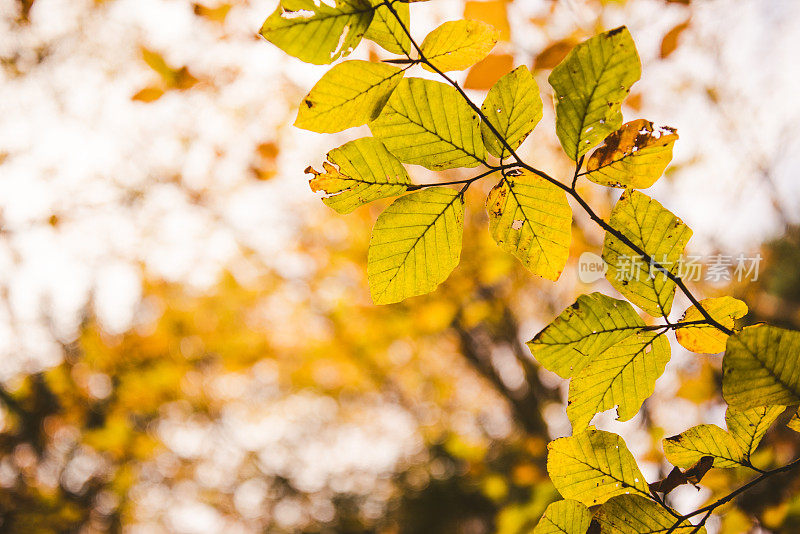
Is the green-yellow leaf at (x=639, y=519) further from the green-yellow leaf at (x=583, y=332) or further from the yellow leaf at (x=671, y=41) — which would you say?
the yellow leaf at (x=671, y=41)

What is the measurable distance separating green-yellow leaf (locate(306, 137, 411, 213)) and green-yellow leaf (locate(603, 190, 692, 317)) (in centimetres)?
18

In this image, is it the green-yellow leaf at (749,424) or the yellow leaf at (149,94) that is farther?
the yellow leaf at (149,94)

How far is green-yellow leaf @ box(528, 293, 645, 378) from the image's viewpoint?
0.37m

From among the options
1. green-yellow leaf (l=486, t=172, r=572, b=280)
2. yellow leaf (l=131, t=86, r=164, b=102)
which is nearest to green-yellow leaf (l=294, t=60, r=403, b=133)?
green-yellow leaf (l=486, t=172, r=572, b=280)

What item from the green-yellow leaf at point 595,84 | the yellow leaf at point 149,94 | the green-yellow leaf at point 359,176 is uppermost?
the green-yellow leaf at point 595,84

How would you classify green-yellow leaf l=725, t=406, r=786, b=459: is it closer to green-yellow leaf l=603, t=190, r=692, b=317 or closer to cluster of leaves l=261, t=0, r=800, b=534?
cluster of leaves l=261, t=0, r=800, b=534

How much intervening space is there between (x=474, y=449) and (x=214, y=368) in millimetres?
4098

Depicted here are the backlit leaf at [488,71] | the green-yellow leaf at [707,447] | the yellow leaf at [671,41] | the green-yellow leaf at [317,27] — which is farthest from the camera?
the yellow leaf at [671,41]

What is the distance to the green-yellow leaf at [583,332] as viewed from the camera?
374 millimetres

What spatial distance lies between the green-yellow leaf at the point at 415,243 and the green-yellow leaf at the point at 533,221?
0.12ft

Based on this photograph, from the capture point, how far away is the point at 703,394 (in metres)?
2.47

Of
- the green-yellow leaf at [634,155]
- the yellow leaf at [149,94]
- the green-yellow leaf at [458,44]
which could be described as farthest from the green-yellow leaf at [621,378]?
the yellow leaf at [149,94]

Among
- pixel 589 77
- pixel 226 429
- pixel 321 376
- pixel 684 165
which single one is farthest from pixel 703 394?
pixel 226 429

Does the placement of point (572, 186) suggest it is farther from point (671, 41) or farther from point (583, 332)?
point (671, 41)
